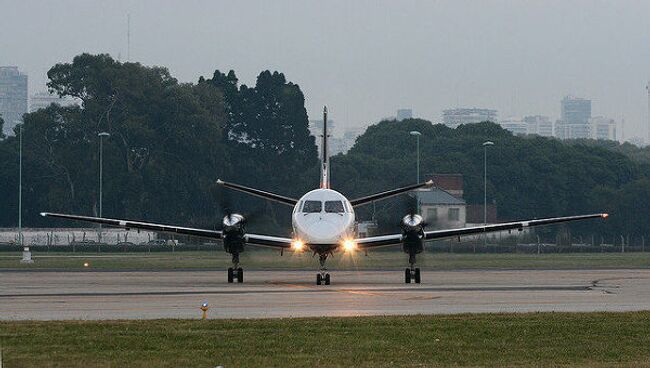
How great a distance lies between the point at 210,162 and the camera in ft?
422

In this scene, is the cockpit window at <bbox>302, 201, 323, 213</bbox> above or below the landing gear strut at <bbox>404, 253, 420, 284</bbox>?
above

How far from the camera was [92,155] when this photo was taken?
125 metres

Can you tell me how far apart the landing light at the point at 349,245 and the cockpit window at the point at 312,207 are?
137 centimetres

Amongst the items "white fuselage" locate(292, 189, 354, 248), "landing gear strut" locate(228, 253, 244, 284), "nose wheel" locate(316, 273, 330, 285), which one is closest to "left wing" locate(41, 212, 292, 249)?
"landing gear strut" locate(228, 253, 244, 284)

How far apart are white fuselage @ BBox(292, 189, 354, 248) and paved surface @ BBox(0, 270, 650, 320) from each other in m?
1.54

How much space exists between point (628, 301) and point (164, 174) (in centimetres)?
8940

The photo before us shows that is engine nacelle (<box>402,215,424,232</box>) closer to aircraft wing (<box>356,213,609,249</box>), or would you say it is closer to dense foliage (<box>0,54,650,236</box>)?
aircraft wing (<box>356,213,609,249</box>)

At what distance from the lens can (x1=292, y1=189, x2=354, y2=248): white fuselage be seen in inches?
1790

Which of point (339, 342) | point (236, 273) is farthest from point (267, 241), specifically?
point (339, 342)

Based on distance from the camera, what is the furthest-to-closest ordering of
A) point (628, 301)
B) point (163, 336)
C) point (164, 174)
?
point (164, 174), point (628, 301), point (163, 336)

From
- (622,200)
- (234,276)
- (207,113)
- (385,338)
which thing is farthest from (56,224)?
(385,338)

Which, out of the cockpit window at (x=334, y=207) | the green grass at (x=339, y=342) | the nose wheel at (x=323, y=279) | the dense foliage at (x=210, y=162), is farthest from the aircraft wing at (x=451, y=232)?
the dense foliage at (x=210, y=162)

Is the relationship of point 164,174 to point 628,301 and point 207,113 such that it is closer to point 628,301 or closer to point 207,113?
point 207,113

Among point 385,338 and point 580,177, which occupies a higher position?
point 580,177
